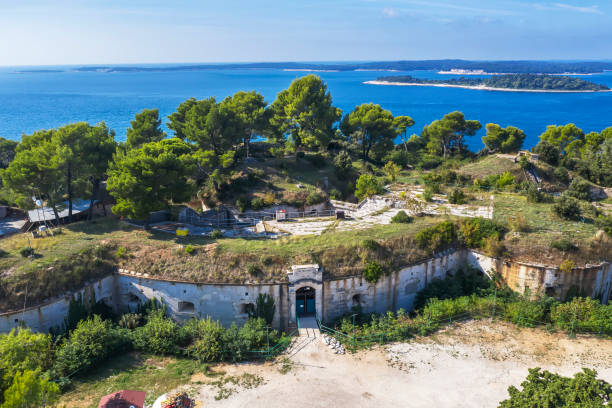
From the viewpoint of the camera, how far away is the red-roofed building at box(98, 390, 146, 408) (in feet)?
52.6

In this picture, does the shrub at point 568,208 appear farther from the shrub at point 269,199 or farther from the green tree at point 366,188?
the shrub at point 269,199

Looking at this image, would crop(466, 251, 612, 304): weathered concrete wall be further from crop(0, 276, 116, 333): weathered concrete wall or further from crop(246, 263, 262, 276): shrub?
crop(0, 276, 116, 333): weathered concrete wall

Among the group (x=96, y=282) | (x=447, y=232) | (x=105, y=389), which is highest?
(x=447, y=232)

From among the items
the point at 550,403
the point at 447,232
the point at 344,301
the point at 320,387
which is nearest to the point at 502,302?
the point at 447,232

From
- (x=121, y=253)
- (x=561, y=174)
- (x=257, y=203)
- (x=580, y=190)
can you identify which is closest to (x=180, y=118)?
(x=257, y=203)

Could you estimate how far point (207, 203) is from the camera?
38281 mm

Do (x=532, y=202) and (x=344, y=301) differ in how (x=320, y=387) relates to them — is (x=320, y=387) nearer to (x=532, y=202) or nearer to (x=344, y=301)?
(x=344, y=301)

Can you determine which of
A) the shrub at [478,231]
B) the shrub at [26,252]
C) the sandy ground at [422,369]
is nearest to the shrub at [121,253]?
the shrub at [26,252]

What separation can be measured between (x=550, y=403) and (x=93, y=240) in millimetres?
27154

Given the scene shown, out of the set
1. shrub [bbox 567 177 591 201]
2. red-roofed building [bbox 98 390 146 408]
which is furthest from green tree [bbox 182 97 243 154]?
shrub [bbox 567 177 591 201]

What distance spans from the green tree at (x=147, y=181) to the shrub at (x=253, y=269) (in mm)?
8799

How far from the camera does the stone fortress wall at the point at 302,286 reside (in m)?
23.7

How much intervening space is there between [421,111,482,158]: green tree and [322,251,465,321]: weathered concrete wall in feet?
110

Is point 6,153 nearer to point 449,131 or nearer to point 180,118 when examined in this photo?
point 180,118
